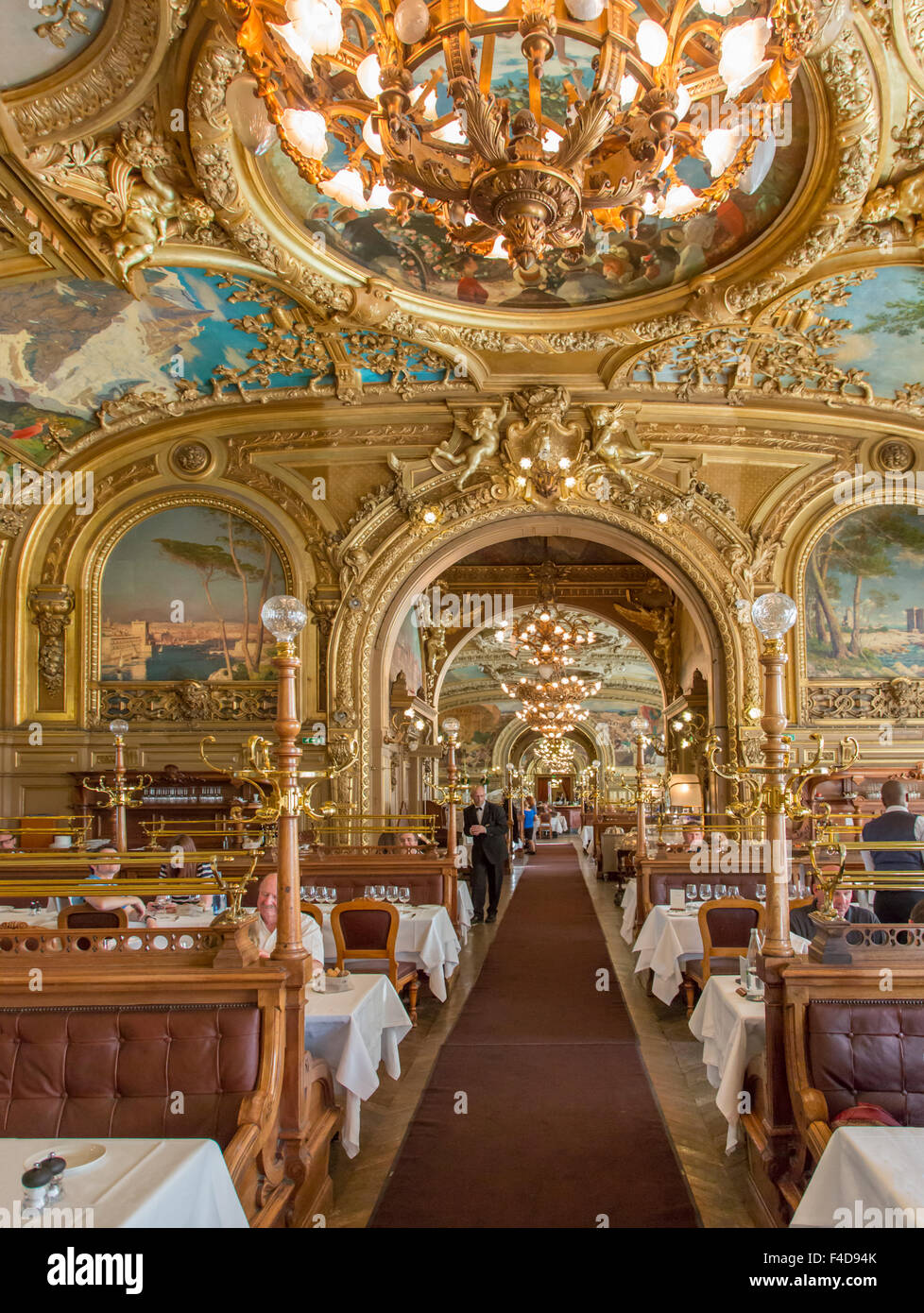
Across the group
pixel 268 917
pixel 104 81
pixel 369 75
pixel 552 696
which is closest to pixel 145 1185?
pixel 268 917

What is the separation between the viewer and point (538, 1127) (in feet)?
16.0

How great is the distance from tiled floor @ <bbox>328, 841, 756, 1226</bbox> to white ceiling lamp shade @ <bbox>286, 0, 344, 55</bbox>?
5.70 m

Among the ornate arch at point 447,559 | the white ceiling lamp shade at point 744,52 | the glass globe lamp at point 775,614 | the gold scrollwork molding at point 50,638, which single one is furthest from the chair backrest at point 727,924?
the gold scrollwork molding at point 50,638

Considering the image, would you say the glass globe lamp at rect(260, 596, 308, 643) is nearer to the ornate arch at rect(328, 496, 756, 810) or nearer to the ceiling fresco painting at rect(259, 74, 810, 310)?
the ceiling fresco painting at rect(259, 74, 810, 310)

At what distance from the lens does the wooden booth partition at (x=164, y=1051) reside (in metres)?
3.27

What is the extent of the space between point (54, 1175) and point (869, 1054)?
285 cm

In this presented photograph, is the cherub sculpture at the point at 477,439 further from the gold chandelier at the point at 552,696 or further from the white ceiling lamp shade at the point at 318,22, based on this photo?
the gold chandelier at the point at 552,696

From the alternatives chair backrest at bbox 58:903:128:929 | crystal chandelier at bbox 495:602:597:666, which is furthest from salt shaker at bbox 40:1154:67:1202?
crystal chandelier at bbox 495:602:597:666

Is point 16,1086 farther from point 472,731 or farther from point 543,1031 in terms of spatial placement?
point 472,731

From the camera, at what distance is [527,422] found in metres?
12.9

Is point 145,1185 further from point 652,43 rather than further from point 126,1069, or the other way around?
point 652,43

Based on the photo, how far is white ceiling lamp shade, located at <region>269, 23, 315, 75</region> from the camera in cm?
471

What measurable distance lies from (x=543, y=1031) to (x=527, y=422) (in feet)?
28.3
